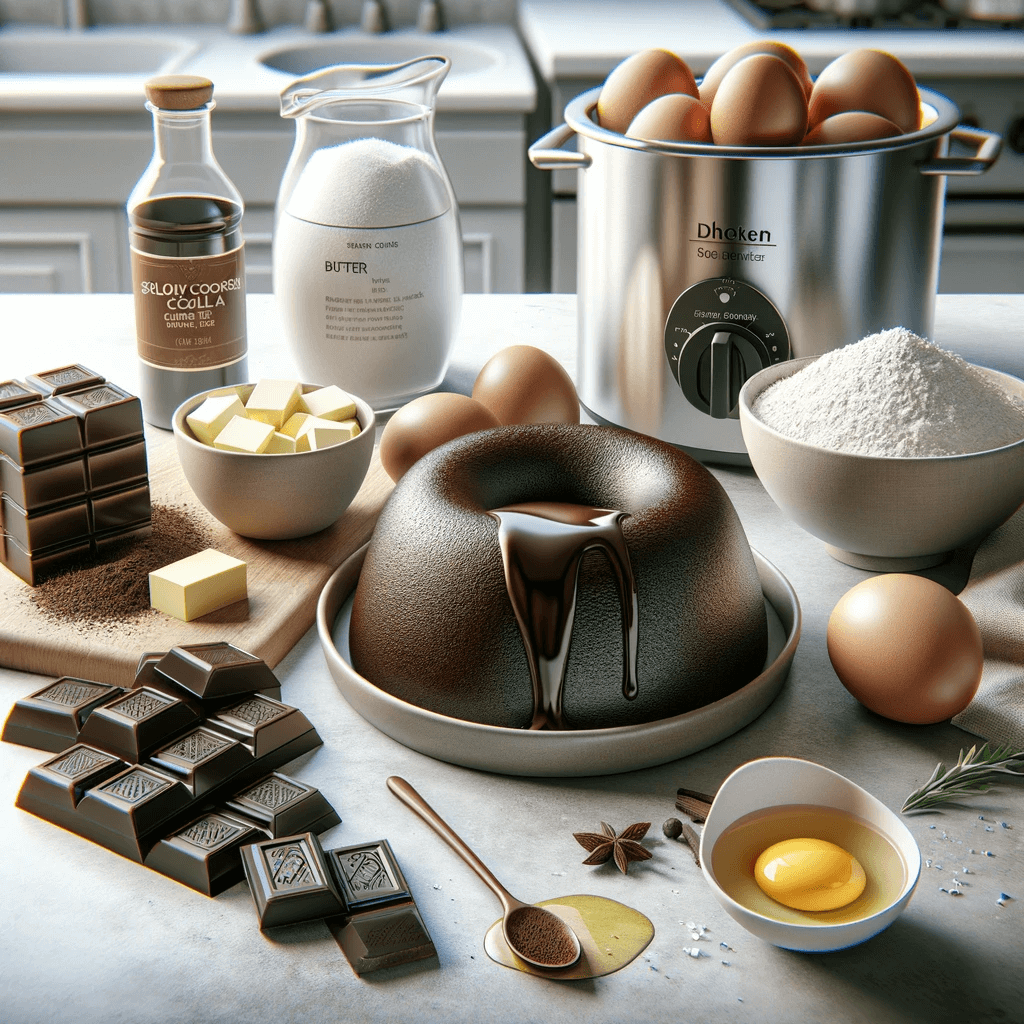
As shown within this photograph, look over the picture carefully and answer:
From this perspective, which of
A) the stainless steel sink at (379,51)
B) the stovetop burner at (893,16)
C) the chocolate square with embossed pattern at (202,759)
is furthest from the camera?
the stainless steel sink at (379,51)

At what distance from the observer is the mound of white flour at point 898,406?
818mm

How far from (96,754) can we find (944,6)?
2469 mm

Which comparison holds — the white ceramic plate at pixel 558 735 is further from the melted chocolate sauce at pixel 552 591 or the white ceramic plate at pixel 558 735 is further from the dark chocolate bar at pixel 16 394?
the dark chocolate bar at pixel 16 394

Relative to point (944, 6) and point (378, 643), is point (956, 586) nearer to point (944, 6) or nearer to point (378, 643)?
point (378, 643)

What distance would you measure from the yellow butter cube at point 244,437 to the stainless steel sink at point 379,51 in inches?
76.8

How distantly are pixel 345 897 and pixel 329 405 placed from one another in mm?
464

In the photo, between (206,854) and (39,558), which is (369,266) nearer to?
(39,558)

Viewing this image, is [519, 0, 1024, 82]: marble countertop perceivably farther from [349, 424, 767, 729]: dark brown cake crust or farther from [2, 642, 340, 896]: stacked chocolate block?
[2, 642, 340, 896]: stacked chocolate block

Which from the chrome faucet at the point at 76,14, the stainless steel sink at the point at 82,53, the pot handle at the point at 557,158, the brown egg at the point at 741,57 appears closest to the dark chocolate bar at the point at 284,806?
the pot handle at the point at 557,158

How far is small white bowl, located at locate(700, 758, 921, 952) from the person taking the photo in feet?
1.74

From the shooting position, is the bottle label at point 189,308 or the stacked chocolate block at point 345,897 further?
the bottle label at point 189,308

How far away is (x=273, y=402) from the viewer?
3.04ft

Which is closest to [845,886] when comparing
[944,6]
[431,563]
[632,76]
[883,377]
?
[431,563]

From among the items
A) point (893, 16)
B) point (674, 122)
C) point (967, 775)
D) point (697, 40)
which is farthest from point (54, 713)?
point (893, 16)
